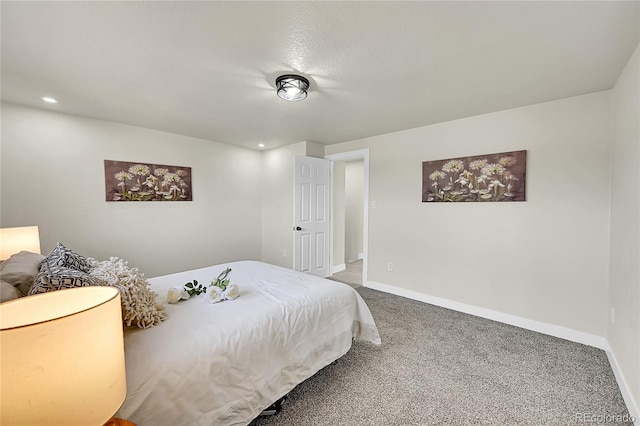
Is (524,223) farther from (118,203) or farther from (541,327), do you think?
(118,203)

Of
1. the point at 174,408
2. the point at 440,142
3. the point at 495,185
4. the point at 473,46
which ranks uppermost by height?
the point at 473,46

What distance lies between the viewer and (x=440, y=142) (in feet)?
10.8

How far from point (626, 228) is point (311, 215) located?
3.42 m

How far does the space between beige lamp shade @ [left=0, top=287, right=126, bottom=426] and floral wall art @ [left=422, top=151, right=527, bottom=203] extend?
3.37 metres

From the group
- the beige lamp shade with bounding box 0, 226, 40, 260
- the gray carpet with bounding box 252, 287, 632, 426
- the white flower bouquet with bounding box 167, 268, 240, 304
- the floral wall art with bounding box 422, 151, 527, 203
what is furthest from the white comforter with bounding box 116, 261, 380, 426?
the floral wall art with bounding box 422, 151, 527, 203

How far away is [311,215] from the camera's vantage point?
14.1 feet

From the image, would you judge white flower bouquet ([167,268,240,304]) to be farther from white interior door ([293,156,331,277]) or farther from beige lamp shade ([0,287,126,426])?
white interior door ([293,156,331,277])

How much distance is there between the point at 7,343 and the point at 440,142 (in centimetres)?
373

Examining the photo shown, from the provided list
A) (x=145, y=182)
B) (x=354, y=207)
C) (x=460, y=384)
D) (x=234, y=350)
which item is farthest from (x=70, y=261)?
(x=354, y=207)

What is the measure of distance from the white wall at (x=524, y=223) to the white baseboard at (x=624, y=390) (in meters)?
0.37

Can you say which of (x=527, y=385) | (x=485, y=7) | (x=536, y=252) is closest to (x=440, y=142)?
(x=536, y=252)

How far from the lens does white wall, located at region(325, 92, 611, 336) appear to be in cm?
237

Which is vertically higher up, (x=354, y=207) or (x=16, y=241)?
(x=354, y=207)

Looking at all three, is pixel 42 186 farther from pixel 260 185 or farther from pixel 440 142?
pixel 440 142
